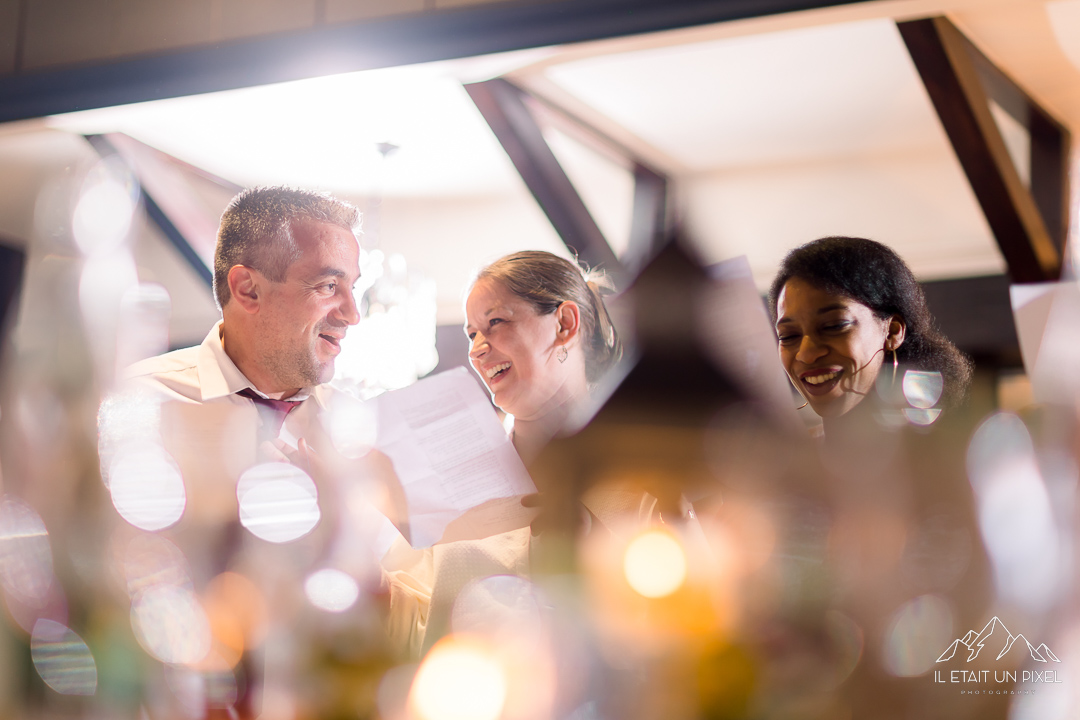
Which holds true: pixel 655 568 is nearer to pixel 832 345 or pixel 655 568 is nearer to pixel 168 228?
pixel 832 345

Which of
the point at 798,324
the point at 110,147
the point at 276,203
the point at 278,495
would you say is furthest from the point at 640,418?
the point at 110,147

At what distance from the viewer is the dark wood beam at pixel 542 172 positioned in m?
1.05

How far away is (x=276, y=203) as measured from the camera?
105cm

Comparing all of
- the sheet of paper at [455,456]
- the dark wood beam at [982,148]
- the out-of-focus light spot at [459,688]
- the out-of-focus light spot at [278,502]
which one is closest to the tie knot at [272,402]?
the out-of-focus light spot at [278,502]

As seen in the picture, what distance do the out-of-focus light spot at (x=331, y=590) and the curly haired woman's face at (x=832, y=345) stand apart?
45 centimetres

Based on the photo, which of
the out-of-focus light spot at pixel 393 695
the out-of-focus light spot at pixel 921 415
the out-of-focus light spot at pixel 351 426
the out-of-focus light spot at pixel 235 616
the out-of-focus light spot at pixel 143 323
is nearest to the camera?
the out-of-focus light spot at pixel 393 695

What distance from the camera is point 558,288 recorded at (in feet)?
3.34

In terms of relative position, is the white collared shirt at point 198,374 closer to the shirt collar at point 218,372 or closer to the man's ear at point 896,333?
the shirt collar at point 218,372

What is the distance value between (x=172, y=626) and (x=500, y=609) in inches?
10.5

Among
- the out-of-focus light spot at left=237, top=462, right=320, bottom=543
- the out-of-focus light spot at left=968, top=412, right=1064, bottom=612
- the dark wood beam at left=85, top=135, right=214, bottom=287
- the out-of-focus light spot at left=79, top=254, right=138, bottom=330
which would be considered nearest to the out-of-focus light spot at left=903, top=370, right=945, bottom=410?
the out-of-focus light spot at left=968, top=412, right=1064, bottom=612

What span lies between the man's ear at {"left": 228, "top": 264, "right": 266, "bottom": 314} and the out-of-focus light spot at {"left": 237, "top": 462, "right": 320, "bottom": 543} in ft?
0.85

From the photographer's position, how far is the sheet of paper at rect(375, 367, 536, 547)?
0.82 metres

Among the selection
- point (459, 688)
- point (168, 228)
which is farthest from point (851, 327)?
Answer: point (168, 228)

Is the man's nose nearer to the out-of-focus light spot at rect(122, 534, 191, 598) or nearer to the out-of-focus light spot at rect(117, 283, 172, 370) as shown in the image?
the out-of-focus light spot at rect(117, 283, 172, 370)
